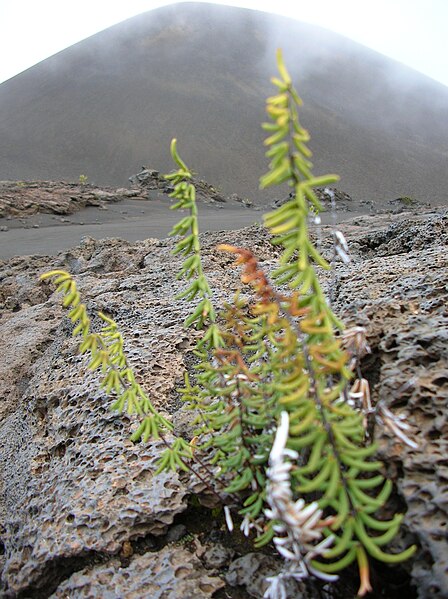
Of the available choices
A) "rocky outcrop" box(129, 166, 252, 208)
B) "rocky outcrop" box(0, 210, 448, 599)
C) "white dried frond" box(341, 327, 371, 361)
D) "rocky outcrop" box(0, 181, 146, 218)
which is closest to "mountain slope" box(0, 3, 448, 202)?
"rocky outcrop" box(129, 166, 252, 208)

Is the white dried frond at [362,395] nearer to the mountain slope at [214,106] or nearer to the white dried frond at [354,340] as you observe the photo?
the white dried frond at [354,340]

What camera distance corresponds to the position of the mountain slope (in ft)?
159

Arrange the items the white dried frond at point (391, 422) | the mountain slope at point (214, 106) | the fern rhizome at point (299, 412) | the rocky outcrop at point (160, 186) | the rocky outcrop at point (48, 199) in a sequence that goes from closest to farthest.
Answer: the fern rhizome at point (299, 412)
the white dried frond at point (391, 422)
the rocky outcrop at point (48, 199)
the rocky outcrop at point (160, 186)
the mountain slope at point (214, 106)

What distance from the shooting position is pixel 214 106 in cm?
5959

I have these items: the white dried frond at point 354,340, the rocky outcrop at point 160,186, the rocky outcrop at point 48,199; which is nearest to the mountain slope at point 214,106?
the rocky outcrop at point 160,186

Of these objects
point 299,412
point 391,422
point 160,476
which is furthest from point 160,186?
point 299,412

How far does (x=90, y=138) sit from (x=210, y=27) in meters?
41.0

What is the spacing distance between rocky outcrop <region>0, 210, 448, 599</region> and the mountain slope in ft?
131

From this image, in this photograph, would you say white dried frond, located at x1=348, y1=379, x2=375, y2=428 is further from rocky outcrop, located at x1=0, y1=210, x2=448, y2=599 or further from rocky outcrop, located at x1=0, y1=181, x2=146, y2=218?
rocky outcrop, located at x1=0, y1=181, x2=146, y2=218

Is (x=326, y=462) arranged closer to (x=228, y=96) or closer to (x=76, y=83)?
(x=228, y=96)

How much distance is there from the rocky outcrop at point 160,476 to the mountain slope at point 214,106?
3995 cm

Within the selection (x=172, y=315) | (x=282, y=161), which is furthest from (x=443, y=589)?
(x=172, y=315)

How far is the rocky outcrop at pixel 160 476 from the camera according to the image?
1221 millimetres

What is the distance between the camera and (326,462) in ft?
2.97
